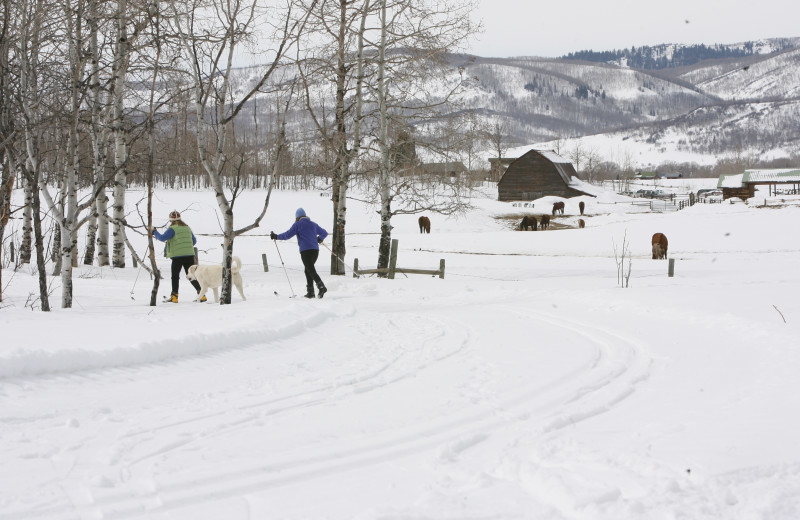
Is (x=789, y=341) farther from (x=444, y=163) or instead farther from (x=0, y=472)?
(x=444, y=163)

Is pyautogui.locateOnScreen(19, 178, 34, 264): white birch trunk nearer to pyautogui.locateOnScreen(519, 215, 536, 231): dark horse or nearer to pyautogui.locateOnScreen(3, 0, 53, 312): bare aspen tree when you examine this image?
pyautogui.locateOnScreen(3, 0, 53, 312): bare aspen tree

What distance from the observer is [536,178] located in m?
75.6

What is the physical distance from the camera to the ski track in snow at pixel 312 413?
380 centimetres

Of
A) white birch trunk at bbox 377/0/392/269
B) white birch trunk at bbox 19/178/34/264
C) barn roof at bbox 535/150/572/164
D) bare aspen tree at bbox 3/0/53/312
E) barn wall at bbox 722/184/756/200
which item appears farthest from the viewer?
barn wall at bbox 722/184/756/200

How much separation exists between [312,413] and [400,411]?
73cm

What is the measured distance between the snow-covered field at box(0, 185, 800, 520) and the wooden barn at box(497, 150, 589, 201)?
64.4 metres

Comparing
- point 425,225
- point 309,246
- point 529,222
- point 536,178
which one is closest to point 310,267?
point 309,246

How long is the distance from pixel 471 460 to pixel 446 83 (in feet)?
47.1

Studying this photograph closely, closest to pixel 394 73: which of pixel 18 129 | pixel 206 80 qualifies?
pixel 206 80

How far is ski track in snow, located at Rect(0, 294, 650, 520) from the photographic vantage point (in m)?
3.80

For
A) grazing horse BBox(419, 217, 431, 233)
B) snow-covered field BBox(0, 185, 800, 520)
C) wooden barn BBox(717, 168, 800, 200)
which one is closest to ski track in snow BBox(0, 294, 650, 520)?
snow-covered field BBox(0, 185, 800, 520)

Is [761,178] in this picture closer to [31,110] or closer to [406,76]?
[406,76]

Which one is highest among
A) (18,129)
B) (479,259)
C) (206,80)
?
(206,80)

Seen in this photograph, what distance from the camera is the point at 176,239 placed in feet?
41.3
